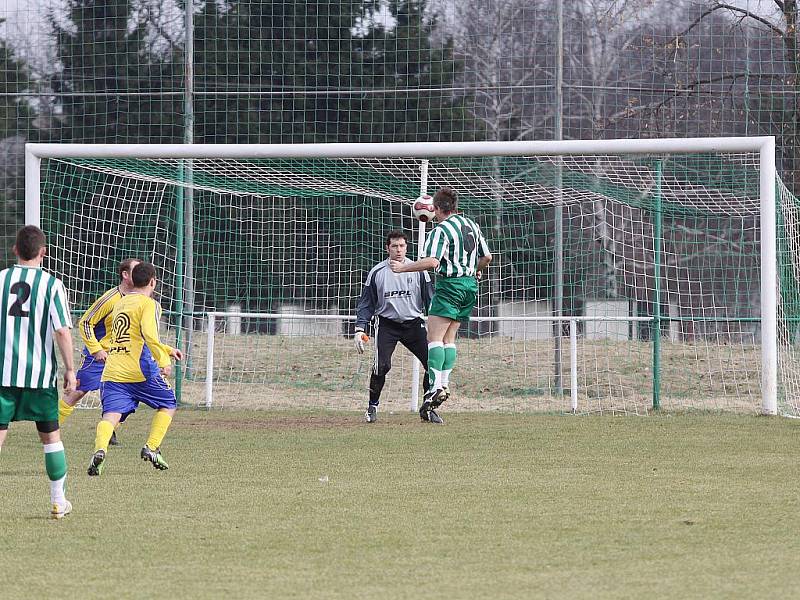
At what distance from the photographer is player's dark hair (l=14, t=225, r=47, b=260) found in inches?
233

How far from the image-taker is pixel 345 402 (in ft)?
45.7

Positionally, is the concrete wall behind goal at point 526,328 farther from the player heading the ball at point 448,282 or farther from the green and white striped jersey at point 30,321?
the green and white striped jersey at point 30,321

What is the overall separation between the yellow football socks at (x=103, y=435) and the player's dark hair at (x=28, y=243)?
1.92 metres

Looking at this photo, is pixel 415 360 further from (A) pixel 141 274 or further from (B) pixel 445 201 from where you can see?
(A) pixel 141 274

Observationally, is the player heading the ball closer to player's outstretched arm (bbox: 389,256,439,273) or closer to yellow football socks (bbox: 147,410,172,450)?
player's outstretched arm (bbox: 389,256,439,273)

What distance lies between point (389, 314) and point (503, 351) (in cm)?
358

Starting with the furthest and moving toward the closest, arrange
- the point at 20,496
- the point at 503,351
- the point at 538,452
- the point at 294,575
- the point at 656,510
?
the point at 503,351 < the point at 538,452 < the point at 20,496 < the point at 656,510 < the point at 294,575

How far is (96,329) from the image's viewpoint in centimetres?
908

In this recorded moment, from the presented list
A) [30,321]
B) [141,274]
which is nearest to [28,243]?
[30,321]

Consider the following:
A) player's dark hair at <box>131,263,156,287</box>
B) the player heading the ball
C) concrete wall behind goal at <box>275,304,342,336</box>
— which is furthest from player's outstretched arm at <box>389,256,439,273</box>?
concrete wall behind goal at <box>275,304,342,336</box>

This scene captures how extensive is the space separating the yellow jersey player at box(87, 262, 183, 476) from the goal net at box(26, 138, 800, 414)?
13.2 ft

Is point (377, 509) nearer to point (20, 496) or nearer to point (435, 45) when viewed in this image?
point (20, 496)

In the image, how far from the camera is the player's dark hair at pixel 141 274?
25.3 ft

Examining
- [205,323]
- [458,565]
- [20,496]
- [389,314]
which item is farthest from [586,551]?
[205,323]
